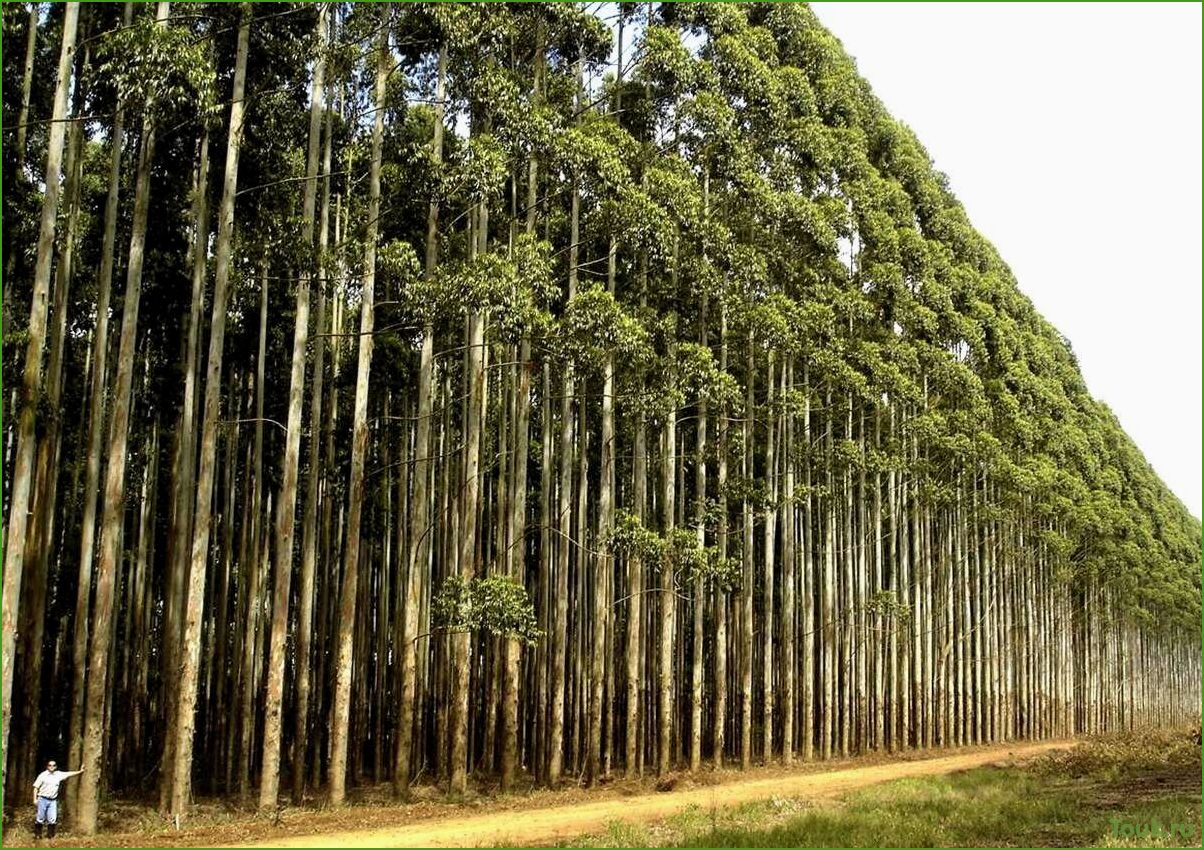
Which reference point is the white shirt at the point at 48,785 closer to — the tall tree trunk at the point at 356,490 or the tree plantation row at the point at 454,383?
the tree plantation row at the point at 454,383

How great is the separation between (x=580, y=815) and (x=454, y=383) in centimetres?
1365

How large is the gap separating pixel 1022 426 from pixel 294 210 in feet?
82.9

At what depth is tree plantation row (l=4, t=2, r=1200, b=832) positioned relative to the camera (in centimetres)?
1645

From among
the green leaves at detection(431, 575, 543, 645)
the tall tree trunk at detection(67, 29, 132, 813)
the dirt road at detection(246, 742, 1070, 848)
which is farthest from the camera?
the green leaves at detection(431, 575, 543, 645)

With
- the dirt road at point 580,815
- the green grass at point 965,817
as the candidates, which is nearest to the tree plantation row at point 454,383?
the dirt road at point 580,815

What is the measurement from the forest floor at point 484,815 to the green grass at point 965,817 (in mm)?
260

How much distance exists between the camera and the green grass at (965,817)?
1408 centimetres

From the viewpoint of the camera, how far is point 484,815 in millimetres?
16281

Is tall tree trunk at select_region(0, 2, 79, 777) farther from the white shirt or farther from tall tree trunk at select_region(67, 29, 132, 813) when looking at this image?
Result: tall tree trunk at select_region(67, 29, 132, 813)

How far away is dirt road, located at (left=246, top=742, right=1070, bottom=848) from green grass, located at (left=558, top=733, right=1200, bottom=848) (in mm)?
701

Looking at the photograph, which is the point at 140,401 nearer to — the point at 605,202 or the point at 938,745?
the point at 605,202

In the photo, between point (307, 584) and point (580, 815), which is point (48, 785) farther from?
point (580, 815)

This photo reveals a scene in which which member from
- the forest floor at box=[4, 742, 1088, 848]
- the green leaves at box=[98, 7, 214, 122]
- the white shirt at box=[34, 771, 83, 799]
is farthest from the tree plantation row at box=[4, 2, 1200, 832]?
the forest floor at box=[4, 742, 1088, 848]

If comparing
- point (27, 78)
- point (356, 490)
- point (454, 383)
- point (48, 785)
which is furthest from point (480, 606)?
point (454, 383)
